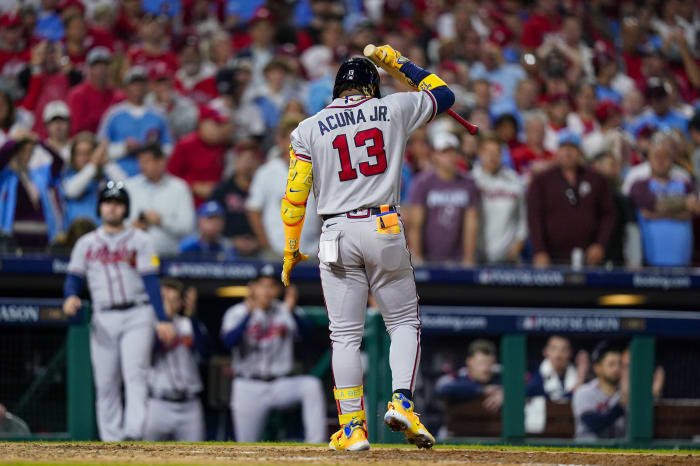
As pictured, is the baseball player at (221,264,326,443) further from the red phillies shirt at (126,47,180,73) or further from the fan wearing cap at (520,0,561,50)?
the fan wearing cap at (520,0,561,50)

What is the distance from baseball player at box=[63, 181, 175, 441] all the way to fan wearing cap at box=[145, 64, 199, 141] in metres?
2.82

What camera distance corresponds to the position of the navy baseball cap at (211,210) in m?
8.96

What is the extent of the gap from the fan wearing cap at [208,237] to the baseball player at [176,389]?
89 centimetres

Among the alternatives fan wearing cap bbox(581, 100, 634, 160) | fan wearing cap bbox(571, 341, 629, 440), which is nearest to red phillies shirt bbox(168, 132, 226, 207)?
fan wearing cap bbox(581, 100, 634, 160)

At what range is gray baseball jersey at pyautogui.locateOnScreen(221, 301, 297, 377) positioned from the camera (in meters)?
8.12

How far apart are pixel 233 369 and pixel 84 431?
4.01 feet

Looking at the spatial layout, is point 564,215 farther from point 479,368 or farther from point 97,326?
point 97,326

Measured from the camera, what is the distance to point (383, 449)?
17.7 feet

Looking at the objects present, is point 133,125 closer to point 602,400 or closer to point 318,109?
point 318,109

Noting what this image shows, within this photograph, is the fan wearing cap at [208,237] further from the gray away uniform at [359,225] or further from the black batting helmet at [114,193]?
the gray away uniform at [359,225]

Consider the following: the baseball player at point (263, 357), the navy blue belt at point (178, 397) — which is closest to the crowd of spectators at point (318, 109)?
the baseball player at point (263, 357)

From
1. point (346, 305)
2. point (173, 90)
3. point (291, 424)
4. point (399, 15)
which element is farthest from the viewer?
point (399, 15)

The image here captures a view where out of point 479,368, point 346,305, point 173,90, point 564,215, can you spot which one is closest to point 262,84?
point 173,90

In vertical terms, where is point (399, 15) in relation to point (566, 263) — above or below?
above
